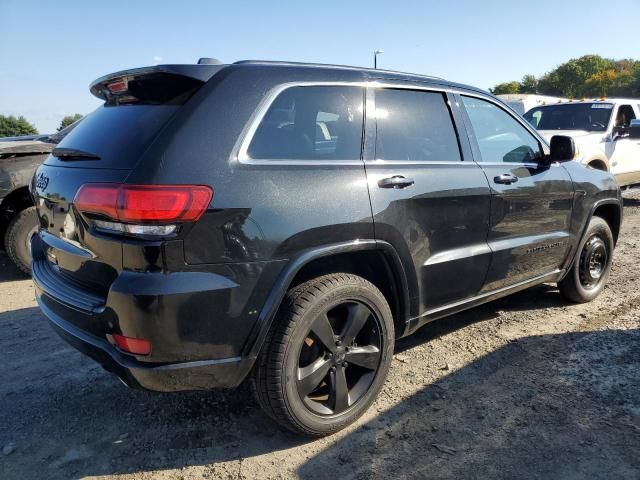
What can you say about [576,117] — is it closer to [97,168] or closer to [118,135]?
[118,135]

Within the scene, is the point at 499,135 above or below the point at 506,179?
above

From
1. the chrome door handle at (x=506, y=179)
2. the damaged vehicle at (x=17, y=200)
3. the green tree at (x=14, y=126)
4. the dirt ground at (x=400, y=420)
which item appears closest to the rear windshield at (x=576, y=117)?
the dirt ground at (x=400, y=420)

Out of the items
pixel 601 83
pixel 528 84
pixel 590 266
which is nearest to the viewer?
pixel 590 266

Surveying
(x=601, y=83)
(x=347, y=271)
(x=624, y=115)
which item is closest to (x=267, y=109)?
(x=347, y=271)

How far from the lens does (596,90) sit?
65312 mm

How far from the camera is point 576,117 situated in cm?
884

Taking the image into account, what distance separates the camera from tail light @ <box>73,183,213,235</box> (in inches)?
78.5

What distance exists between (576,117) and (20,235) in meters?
8.63

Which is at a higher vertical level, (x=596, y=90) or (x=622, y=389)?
(x=596, y=90)

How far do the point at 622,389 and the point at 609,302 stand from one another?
5.60ft

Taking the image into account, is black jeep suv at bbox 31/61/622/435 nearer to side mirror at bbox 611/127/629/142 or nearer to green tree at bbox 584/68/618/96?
side mirror at bbox 611/127/629/142

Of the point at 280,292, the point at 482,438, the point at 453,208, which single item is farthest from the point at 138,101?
the point at 482,438

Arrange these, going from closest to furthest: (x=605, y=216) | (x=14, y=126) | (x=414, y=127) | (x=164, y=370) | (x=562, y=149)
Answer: (x=164, y=370), (x=414, y=127), (x=562, y=149), (x=605, y=216), (x=14, y=126)

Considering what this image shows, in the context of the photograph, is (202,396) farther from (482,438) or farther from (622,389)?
(622,389)
